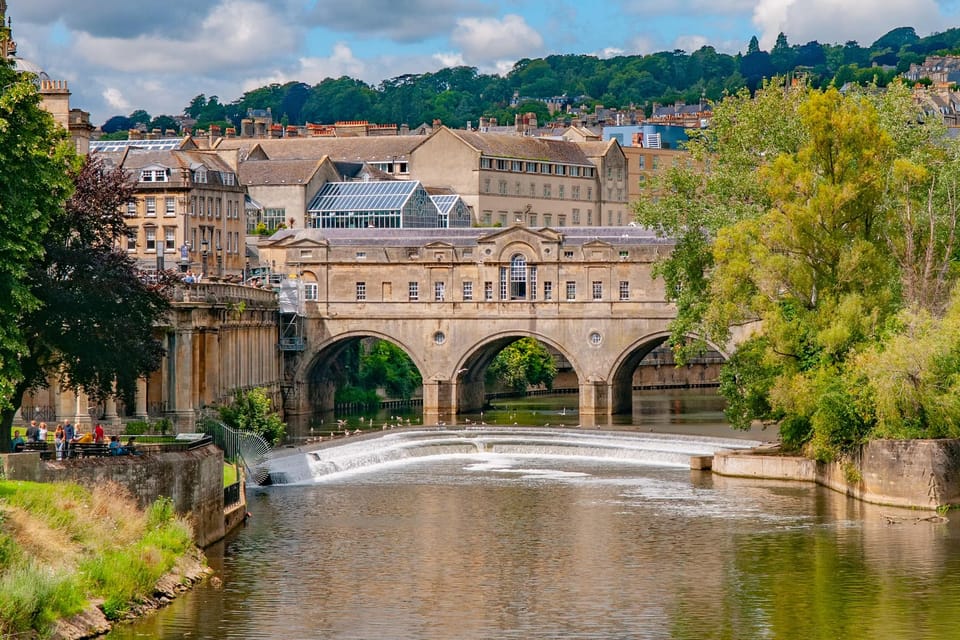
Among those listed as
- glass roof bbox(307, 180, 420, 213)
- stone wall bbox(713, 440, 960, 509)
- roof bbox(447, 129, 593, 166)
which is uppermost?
roof bbox(447, 129, 593, 166)

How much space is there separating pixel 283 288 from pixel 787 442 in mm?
39793

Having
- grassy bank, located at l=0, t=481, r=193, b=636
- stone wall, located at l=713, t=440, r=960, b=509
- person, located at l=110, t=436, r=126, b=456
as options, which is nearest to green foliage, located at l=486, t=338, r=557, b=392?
stone wall, located at l=713, t=440, r=960, b=509

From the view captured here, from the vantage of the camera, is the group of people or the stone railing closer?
the group of people

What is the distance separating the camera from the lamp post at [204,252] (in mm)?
97100

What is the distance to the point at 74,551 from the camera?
135ft

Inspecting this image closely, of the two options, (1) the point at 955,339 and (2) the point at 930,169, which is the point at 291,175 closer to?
(2) the point at 930,169

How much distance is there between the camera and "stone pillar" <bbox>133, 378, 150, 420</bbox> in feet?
224

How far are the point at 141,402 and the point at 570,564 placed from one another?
24.3 m

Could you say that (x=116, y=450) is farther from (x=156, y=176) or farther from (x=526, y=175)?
(x=526, y=175)

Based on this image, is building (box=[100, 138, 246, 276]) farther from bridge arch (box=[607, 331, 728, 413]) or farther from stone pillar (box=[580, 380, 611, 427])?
bridge arch (box=[607, 331, 728, 413])

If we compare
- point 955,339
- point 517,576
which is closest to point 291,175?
point 955,339

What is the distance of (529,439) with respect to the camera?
8012cm

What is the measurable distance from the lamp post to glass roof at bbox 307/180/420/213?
2098 cm

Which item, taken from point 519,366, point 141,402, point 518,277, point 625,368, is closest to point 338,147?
point 519,366
